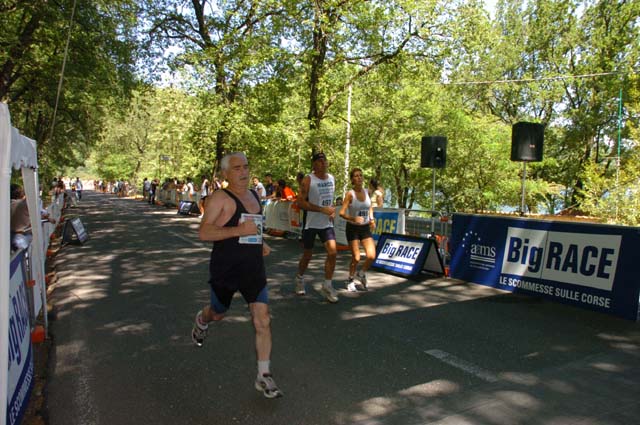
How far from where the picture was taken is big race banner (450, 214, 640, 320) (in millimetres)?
6434

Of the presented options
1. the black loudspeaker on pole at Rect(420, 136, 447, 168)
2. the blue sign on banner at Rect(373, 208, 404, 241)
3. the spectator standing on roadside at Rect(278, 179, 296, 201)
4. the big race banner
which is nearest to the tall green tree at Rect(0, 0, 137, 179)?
the spectator standing on roadside at Rect(278, 179, 296, 201)

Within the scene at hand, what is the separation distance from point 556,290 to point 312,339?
12.9 ft

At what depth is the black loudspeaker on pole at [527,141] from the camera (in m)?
13.2

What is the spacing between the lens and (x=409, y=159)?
34.5 meters

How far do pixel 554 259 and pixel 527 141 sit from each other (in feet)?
22.4

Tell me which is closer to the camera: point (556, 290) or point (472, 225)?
point (556, 290)

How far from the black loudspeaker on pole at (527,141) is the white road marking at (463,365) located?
9550 mm

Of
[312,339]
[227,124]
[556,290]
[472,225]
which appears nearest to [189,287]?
[312,339]

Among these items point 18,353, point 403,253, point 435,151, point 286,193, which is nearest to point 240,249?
point 18,353

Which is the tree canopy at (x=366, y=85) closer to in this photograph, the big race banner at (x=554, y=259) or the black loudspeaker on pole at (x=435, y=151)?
the black loudspeaker on pole at (x=435, y=151)

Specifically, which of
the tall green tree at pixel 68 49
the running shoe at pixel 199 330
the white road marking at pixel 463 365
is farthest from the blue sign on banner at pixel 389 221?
the tall green tree at pixel 68 49

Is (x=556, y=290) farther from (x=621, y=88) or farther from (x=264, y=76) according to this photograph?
(x=621, y=88)

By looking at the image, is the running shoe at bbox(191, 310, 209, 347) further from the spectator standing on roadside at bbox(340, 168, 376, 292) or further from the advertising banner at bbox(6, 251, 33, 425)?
the spectator standing on roadside at bbox(340, 168, 376, 292)

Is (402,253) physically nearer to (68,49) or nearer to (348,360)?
(348,360)
